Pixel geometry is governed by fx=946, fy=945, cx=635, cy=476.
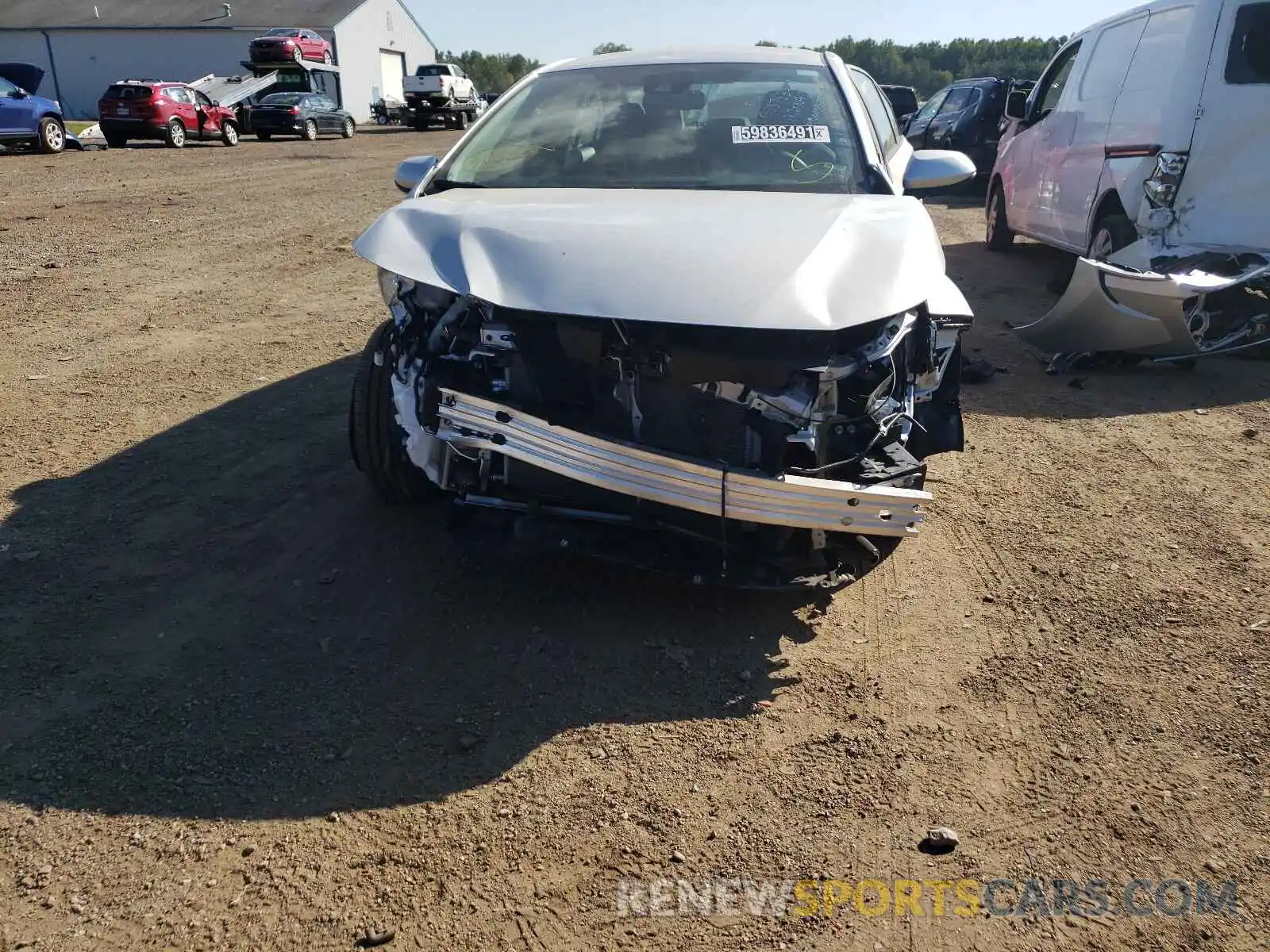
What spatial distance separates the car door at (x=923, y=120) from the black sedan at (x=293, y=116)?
1873 cm

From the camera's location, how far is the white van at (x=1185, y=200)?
5.73 meters

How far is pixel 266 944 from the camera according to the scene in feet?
6.71

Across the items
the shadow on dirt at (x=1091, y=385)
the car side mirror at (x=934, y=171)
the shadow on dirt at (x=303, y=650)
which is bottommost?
the shadow on dirt at (x=1091, y=385)

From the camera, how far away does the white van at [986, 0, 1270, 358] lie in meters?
5.73

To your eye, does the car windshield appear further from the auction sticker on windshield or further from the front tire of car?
the front tire of car

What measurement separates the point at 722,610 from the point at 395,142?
1120 inches

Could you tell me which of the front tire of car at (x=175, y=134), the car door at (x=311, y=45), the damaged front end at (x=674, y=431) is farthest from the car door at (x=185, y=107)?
the damaged front end at (x=674, y=431)

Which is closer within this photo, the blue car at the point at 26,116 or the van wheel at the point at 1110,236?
the van wheel at the point at 1110,236

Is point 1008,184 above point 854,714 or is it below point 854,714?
above

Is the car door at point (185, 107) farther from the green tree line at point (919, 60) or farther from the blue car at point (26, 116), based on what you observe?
the green tree line at point (919, 60)

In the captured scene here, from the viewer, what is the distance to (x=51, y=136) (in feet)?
63.1

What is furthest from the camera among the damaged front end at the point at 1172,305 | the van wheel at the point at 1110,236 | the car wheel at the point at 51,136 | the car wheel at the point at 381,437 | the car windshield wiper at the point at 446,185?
the car wheel at the point at 51,136

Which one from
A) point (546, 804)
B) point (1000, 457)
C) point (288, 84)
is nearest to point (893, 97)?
point (1000, 457)

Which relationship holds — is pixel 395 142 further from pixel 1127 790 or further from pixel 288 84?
pixel 1127 790
